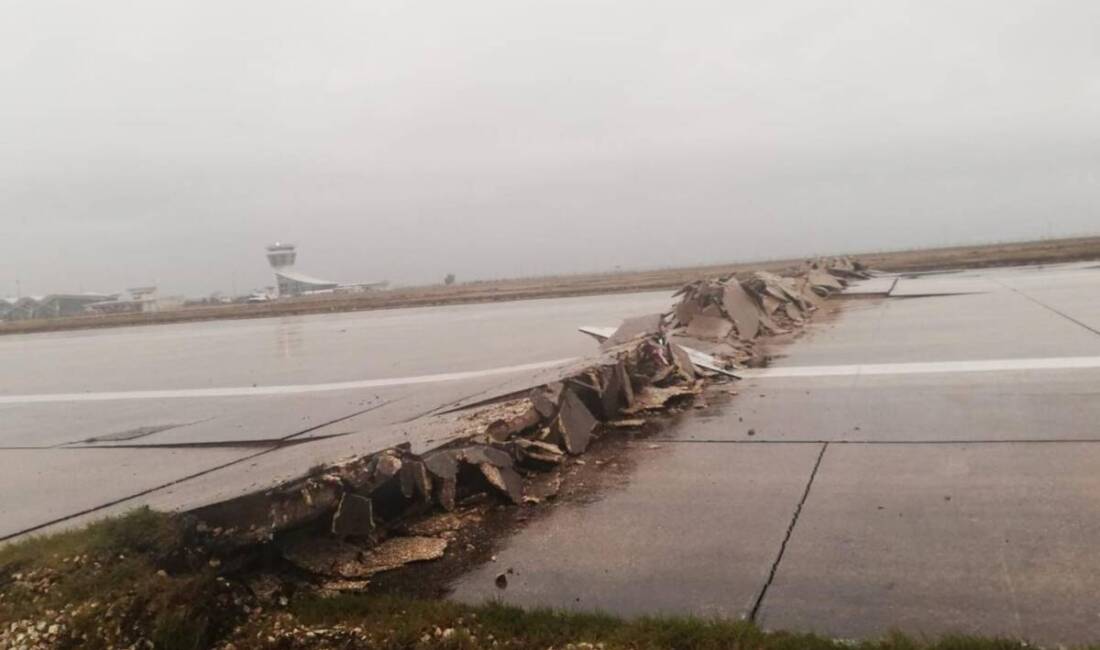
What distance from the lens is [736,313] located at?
13.2m

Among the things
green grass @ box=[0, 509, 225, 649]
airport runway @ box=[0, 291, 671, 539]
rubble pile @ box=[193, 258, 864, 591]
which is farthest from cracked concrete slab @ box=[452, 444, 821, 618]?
airport runway @ box=[0, 291, 671, 539]

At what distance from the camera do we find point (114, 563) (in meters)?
4.07

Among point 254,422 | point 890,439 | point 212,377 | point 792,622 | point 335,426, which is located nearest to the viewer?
point 792,622

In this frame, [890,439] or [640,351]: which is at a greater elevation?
[640,351]

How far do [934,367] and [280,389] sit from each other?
30.5 ft

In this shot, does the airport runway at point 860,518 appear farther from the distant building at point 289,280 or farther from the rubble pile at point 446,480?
the distant building at point 289,280

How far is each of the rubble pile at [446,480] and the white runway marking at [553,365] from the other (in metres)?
1.58

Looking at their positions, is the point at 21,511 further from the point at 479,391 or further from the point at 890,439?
the point at 890,439

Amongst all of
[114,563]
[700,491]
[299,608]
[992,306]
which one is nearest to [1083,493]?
[700,491]

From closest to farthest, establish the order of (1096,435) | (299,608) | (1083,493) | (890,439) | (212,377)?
1. (299,608)
2. (1083,493)
3. (1096,435)
4. (890,439)
5. (212,377)

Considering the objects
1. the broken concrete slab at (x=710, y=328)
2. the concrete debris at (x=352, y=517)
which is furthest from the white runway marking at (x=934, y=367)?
the concrete debris at (x=352, y=517)

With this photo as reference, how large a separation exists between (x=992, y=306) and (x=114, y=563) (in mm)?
16106

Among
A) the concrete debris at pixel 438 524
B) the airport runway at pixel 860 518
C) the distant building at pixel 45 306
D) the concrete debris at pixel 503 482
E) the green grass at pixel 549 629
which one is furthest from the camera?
the distant building at pixel 45 306

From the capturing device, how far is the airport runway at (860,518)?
351cm
